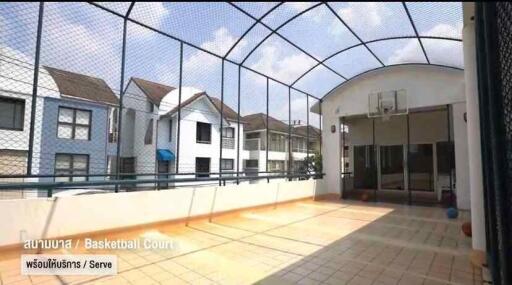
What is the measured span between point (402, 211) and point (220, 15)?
6.36m

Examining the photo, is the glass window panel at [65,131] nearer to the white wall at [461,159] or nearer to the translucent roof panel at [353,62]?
the translucent roof panel at [353,62]

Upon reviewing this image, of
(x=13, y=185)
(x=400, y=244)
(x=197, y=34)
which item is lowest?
(x=400, y=244)

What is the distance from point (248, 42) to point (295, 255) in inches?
176

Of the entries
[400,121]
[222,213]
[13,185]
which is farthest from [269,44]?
[400,121]

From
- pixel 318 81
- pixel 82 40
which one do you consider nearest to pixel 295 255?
pixel 82 40

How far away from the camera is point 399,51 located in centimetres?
743

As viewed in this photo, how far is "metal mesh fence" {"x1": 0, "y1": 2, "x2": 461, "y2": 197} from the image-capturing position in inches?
170

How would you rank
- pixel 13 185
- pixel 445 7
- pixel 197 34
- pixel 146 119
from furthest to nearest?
pixel 146 119, pixel 197 34, pixel 445 7, pixel 13 185

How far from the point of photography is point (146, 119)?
13.6 m

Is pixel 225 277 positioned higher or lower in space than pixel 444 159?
lower

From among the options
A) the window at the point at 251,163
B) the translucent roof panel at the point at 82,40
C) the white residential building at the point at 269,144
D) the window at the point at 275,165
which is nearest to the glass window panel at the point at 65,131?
the translucent roof panel at the point at 82,40

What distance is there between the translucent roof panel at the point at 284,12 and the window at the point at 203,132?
403 inches

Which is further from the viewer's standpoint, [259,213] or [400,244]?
[259,213]

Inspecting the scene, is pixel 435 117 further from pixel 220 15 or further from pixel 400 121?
pixel 220 15
